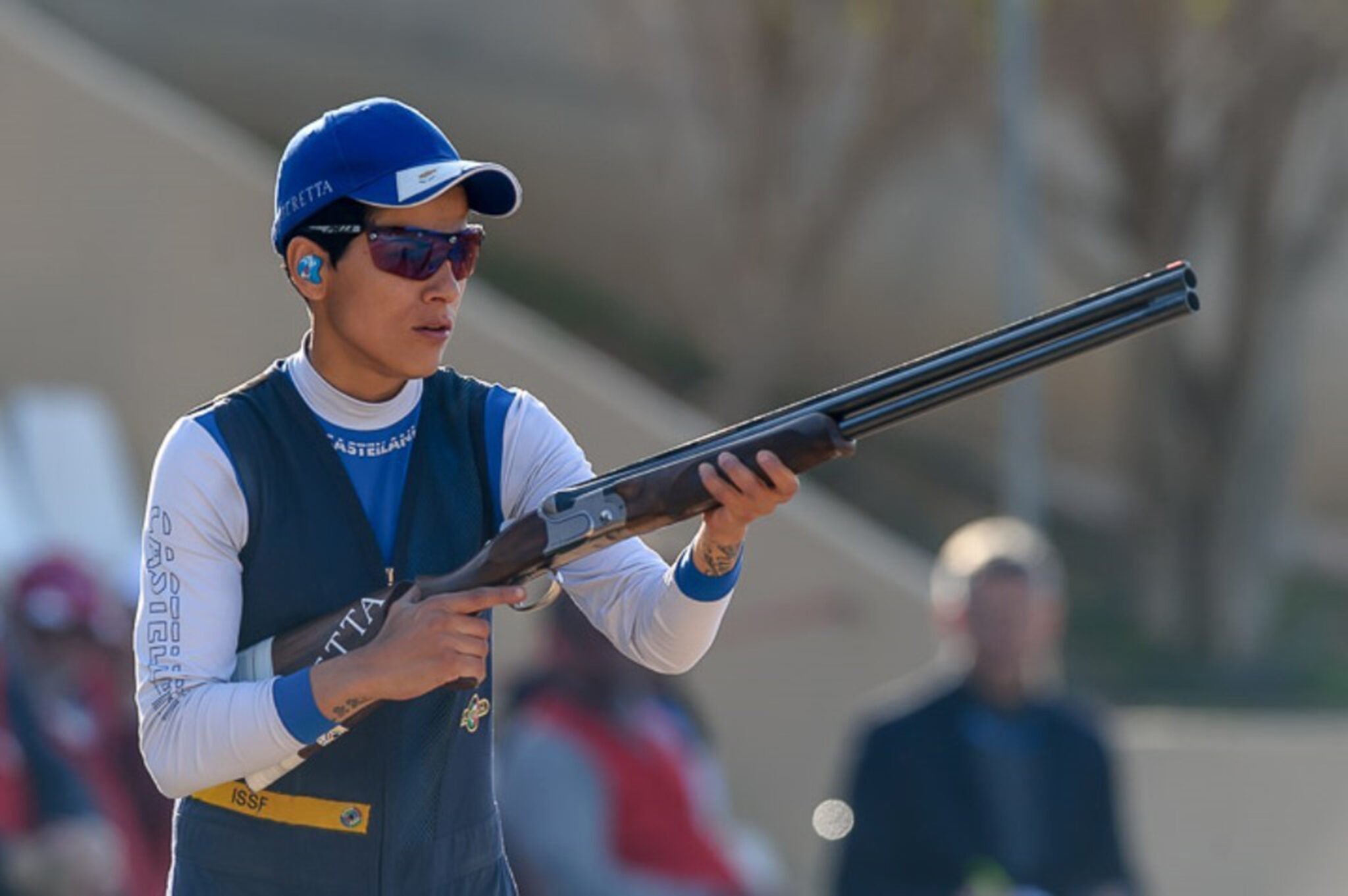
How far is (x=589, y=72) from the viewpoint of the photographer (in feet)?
51.1

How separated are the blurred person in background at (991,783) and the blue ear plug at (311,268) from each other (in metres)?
3.51

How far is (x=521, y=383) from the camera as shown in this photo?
8.98 meters

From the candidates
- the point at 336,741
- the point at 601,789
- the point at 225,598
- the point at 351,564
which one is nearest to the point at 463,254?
the point at 351,564

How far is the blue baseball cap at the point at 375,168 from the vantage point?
2.90m

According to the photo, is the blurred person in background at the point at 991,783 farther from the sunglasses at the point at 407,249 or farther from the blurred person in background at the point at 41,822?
the sunglasses at the point at 407,249

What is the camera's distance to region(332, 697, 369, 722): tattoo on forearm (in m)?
2.78

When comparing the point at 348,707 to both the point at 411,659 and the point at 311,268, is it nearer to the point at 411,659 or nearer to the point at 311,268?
the point at 411,659

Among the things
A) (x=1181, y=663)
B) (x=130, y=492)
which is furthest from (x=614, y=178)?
(x=130, y=492)

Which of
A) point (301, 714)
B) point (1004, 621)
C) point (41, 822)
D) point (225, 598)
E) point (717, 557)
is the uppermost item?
point (1004, 621)

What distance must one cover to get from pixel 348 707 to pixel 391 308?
523 millimetres

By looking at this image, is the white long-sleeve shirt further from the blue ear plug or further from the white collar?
the blue ear plug

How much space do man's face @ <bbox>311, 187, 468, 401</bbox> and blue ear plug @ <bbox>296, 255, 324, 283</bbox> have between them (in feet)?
0.04

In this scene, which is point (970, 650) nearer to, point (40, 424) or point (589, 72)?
point (40, 424)

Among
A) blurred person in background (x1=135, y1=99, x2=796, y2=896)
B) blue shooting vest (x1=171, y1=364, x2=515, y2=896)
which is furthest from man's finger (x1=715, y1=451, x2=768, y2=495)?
blue shooting vest (x1=171, y1=364, x2=515, y2=896)
